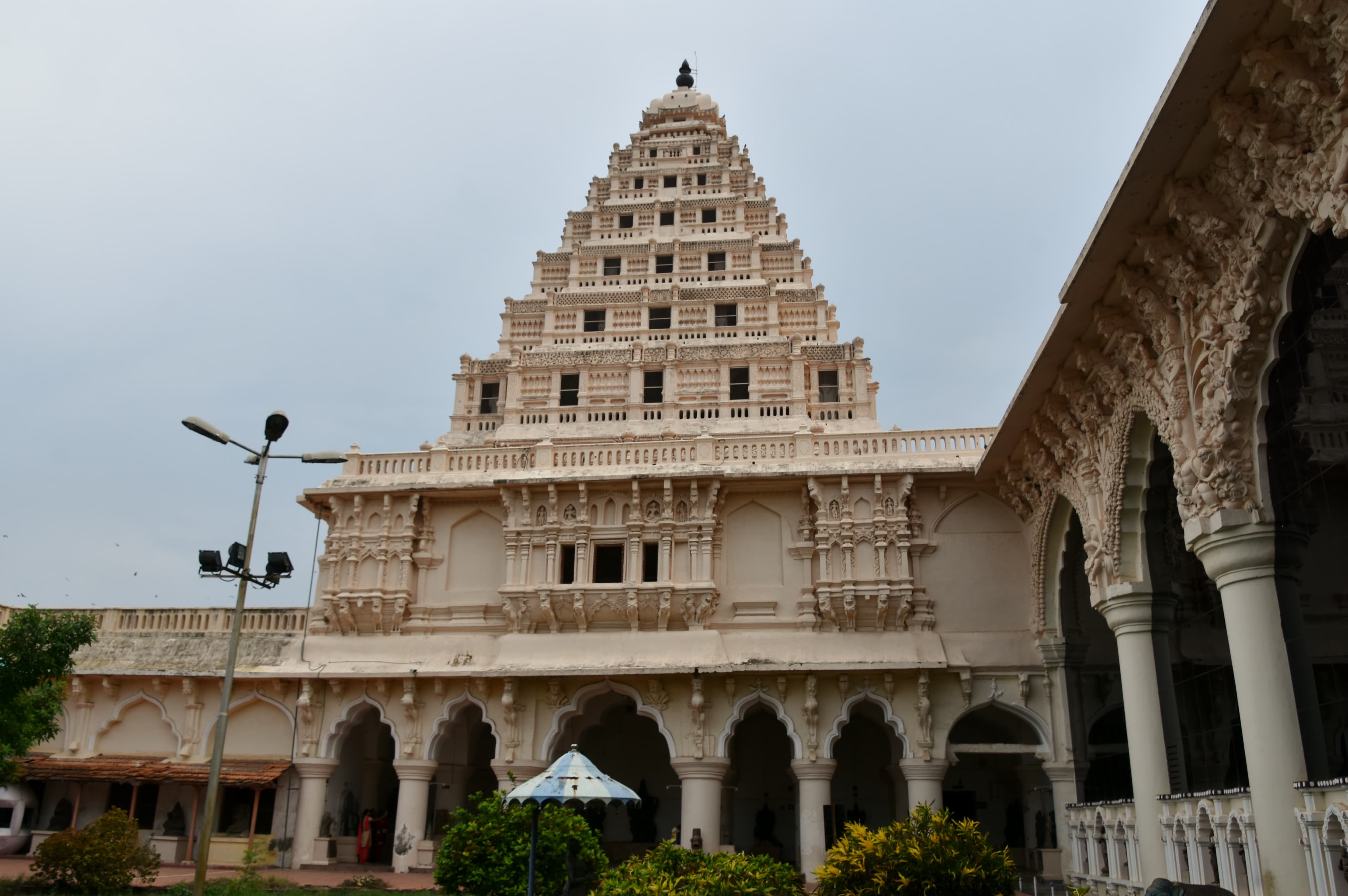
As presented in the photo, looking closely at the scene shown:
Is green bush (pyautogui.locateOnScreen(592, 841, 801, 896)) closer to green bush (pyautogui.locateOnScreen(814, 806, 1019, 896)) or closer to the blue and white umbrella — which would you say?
green bush (pyautogui.locateOnScreen(814, 806, 1019, 896))

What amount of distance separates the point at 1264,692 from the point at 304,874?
51.9 ft

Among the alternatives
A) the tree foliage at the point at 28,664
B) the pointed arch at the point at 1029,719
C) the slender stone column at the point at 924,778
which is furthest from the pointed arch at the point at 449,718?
the pointed arch at the point at 1029,719

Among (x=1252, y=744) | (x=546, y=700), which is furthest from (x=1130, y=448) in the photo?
(x=546, y=700)

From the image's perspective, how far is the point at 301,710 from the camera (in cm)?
2055

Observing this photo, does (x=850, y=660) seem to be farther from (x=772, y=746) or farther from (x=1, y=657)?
(x=1, y=657)

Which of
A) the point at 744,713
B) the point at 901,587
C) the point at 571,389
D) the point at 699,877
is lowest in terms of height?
the point at 699,877

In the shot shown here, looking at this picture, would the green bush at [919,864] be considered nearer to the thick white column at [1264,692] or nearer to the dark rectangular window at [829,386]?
the thick white column at [1264,692]

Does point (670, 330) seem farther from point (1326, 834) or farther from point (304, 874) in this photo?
point (1326, 834)

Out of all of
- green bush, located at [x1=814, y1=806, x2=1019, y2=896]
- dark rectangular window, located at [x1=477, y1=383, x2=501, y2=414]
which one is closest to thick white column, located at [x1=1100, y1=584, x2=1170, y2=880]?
green bush, located at [x1=814, y1=806, x2=1019, y2=896]

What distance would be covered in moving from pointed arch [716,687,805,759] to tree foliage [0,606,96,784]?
34.4ft

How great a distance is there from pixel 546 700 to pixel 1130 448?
11.4 m

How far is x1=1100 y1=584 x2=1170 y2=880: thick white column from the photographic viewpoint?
1371cm

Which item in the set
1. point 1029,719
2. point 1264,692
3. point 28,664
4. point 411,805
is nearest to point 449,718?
point 411,805

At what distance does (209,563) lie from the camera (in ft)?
41.3
